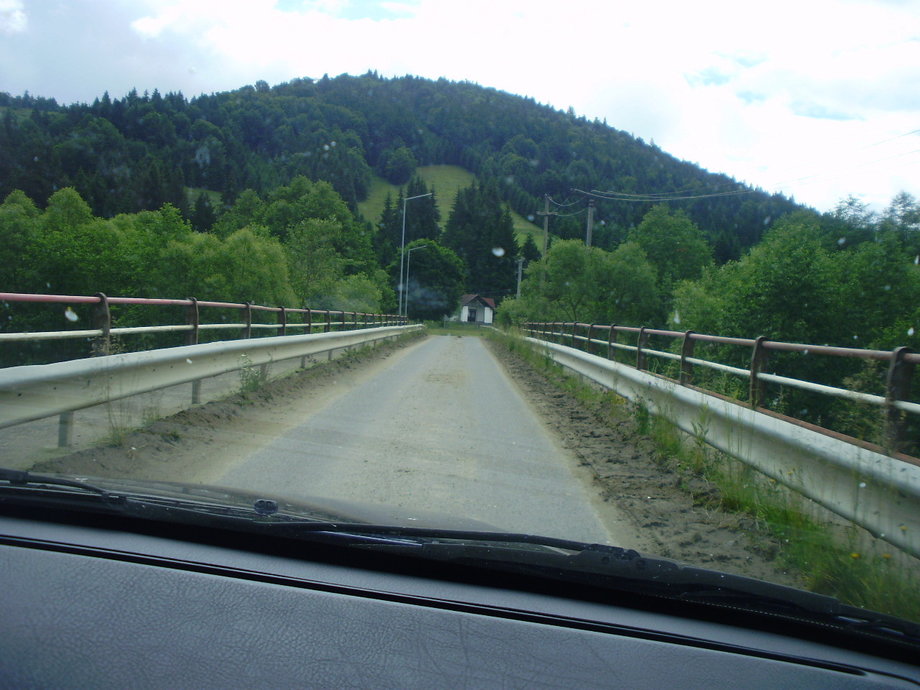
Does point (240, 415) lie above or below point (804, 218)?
below

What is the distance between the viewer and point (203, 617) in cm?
199

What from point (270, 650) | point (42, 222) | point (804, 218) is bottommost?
point (270, 650)

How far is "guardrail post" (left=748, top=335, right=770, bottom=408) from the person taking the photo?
6.29m

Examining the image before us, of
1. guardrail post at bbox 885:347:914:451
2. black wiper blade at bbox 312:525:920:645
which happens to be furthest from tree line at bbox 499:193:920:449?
→ black wiper blade at bbox 312:525:920:645

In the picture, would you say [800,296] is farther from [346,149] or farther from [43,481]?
[346,149]

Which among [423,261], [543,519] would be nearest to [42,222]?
[543,519]

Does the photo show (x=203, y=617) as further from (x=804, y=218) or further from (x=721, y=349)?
(x=804, y=218)

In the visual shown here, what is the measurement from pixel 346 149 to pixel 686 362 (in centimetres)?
12601

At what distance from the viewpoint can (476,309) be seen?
414 ft

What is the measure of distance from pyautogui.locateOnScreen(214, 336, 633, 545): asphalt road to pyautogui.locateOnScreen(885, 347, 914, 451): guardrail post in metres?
A: 1.67

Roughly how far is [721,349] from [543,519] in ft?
54.0

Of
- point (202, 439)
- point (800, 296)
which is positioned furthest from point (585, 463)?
point (800, 296)

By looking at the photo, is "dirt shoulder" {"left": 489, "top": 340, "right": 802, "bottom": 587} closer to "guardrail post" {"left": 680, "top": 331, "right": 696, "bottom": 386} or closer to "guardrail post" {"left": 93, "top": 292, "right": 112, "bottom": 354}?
"guardrail post" {"left": 680, "top": 331, "right": 696, "bottom": 386}

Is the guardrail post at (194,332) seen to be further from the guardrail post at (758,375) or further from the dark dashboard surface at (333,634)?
the dark dashboard surface at (333,634)
